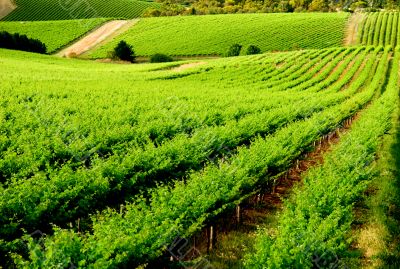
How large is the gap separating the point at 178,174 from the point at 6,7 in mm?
118211

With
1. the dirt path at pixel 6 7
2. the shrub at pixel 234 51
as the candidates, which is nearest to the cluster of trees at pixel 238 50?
the shrub at pixel 234 51

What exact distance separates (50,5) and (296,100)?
106555 millimetres

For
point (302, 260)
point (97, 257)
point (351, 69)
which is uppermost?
point (97, 257)

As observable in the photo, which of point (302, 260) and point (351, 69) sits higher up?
point (302, 260)

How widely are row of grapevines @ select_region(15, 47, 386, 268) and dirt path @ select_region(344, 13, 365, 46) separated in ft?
239

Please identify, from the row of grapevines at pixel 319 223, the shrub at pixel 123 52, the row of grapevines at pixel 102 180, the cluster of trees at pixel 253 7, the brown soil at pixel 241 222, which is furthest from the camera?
the cluster of trees at pixel 253 7

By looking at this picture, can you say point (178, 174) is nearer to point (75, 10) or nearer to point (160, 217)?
point (160, 217)

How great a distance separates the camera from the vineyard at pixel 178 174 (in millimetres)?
9688

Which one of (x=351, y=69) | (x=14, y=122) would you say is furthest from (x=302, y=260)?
(x=351, y=69)

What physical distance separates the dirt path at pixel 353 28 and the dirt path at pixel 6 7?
3415 inches

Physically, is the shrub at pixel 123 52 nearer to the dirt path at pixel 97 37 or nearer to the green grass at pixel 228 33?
the green grass at pixel 228 33

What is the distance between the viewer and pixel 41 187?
11461 millimetres

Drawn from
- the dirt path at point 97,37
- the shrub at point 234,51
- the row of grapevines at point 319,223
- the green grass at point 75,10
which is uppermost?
the green grass at point 75,10

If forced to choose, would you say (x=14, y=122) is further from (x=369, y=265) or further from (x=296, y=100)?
(x=296, y=100)
